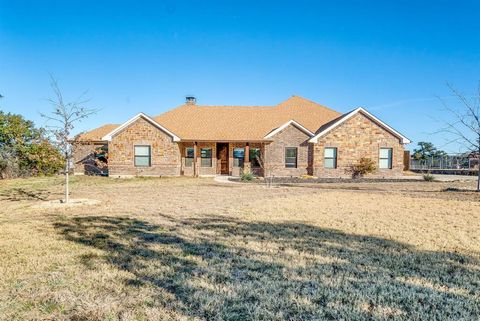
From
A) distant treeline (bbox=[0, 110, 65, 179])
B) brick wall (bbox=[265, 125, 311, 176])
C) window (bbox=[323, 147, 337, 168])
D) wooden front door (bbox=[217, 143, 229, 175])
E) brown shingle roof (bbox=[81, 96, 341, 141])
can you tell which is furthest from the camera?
wooden front door (bbox=[217, 143, 229, 175])

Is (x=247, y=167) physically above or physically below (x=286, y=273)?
above

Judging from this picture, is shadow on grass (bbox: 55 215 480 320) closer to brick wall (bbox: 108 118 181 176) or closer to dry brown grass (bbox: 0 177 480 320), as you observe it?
dry brown grass (bbox: 0 177 480 320)

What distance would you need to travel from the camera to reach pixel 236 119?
26953 mm

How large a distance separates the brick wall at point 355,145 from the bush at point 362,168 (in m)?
0.37

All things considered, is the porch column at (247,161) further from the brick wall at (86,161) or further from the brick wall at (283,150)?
the brick wall at (86,161)

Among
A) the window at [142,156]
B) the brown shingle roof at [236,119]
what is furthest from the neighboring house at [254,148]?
the brown shingle roof at [236,119]

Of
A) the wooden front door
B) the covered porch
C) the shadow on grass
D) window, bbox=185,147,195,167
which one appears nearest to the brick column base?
the covered porch

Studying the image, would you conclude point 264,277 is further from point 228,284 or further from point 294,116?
point 294,116

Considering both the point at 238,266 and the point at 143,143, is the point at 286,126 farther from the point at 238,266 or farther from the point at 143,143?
the point at 238,266

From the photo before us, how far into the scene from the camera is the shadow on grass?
315 centimetres

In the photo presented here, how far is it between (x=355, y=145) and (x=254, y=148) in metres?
8.12

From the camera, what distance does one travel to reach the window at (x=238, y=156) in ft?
79.9

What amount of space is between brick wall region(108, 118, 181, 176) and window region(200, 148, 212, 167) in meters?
2.25

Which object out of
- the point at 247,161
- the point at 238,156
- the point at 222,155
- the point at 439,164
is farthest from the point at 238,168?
the point at 439,164
